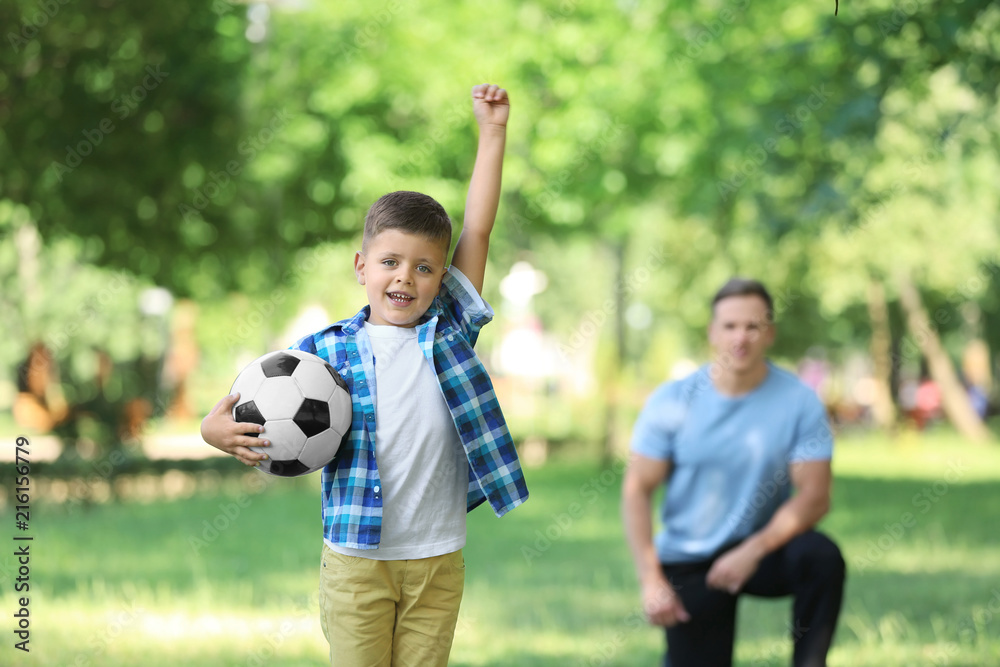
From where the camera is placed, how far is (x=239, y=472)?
15.9m

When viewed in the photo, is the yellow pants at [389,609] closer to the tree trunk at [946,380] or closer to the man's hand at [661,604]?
the man's hand at [661,604]

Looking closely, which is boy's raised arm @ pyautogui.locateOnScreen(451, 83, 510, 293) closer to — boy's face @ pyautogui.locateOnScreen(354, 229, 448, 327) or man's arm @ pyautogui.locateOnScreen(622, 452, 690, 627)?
boy's face @ pyautogui.locateOnScreen(354, 229, 448, 327)

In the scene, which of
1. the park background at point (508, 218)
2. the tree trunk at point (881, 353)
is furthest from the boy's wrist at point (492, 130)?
the tree trunk at point (881, 353)

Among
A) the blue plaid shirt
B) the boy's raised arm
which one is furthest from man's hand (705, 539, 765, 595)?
the boy's raised arm

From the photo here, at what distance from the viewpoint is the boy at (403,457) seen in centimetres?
298

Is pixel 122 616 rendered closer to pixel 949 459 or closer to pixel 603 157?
pixel 603 157

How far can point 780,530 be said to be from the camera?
4.48 meters

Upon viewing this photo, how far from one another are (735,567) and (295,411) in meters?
2.34

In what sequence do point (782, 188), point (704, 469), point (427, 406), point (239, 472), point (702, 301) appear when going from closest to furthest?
1. point (427, 406)
2. point (704, 469)
3. point (782, 188)
4. point (239, 472)
5. point (702, 301)

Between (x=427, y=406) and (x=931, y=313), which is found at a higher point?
(x=931, y=313)

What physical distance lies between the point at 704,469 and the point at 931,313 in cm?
2806

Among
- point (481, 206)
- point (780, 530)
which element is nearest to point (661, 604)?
point (780, 530)

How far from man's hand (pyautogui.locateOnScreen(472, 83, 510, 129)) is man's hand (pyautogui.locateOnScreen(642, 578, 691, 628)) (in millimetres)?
2115

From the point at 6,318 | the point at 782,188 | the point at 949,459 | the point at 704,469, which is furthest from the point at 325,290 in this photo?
the point at 704,469
